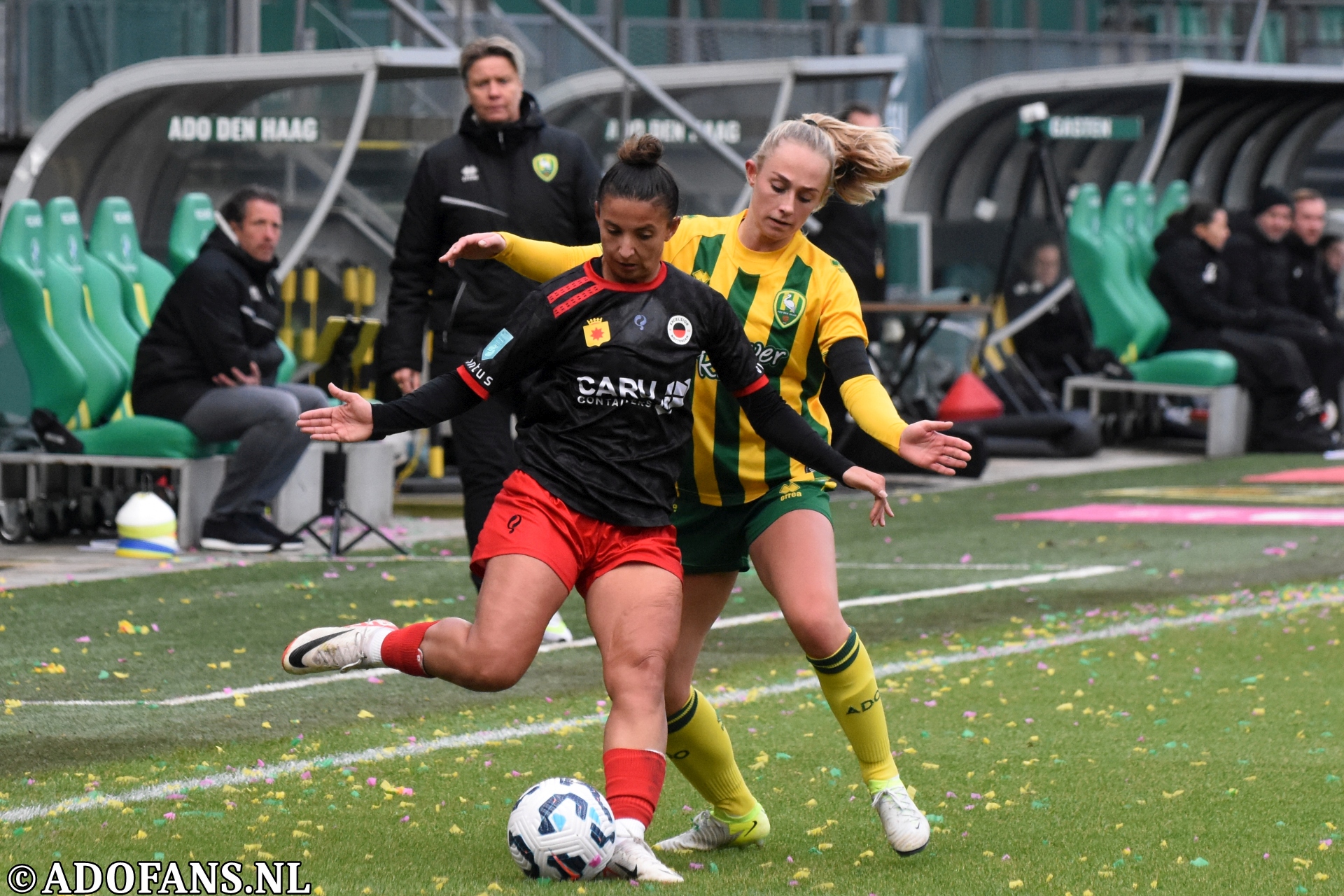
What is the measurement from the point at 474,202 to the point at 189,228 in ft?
18.3

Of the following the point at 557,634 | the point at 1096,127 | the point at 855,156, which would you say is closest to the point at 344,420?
the point at 855,156

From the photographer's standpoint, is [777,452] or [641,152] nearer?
[641,152]

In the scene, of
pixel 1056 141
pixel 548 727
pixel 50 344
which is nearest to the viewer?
pixel 548 727

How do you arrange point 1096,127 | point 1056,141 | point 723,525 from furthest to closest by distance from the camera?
point 1056,141, point 1096,127, point 723,525

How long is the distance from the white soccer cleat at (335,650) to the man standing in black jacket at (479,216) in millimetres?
2695

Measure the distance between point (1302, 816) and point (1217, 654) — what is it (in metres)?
2.69

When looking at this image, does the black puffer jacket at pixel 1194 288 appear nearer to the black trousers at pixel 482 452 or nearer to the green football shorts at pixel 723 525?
the black trousers at pixel 482 452

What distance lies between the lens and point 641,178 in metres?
4.75

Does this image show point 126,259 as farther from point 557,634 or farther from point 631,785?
point 631,785

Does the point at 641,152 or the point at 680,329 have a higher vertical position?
the point at 641,152

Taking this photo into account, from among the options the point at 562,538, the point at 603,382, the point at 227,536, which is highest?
the point at 603,382

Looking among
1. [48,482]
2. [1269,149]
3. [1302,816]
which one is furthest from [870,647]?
[1269,149]

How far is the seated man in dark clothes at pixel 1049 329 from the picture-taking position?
2000cm

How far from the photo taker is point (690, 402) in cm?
495
